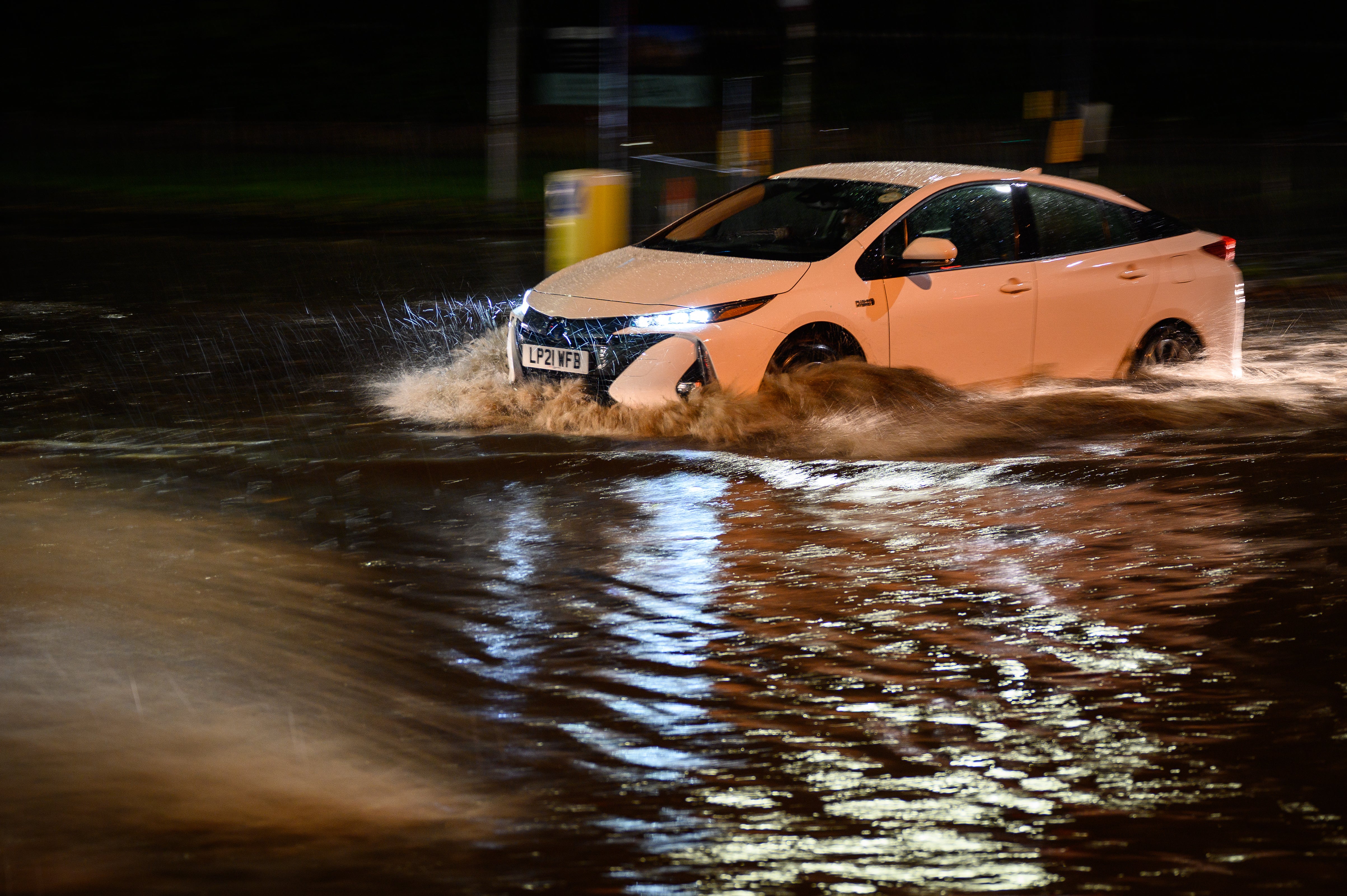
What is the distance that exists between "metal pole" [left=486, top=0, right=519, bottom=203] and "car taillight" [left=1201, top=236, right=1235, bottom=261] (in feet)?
34.7

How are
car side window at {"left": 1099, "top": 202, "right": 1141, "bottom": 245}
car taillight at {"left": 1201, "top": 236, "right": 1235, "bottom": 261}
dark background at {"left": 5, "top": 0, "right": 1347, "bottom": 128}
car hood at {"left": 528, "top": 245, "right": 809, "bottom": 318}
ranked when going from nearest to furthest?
car hood at {"left": 528, "top": 245, "right": 809, "bottom": 318}, car side window at {"left": 1099, "top": 202, "right": 1141, "bottom": 245}, car taillight at {"left": 1201, "top": 236, "right": 1235, "bottom": 261}, dark background at {"left": 5, "top": 0, "right": 1347, "bottom": 128}

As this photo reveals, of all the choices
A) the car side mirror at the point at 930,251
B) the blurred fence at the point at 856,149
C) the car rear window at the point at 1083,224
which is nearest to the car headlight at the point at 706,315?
the car side mirror at the point at 930,251

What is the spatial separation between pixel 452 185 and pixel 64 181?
542 cm

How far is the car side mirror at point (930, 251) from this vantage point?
8.38 meters

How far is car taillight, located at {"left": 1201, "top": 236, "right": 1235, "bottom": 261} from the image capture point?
966 cm

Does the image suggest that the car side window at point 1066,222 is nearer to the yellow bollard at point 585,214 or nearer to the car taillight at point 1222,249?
the car taillight at point 1222,249

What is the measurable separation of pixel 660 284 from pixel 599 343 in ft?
1.61

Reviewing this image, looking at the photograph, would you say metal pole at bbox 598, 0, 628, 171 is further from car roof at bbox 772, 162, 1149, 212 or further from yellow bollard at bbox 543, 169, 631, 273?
car roof at bbox 772, 162, 1149, 212

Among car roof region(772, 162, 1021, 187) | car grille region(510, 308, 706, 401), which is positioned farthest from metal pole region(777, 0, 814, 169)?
car grille region(510, 308, 706, 401)

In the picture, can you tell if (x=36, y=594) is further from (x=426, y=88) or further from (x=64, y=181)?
(x=426, y=88)

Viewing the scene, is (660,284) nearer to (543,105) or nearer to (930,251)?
(930,251)

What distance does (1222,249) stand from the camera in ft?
31.8

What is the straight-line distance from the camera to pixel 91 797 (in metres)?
4.19

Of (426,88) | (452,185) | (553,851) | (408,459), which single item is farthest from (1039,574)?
(426,88)
